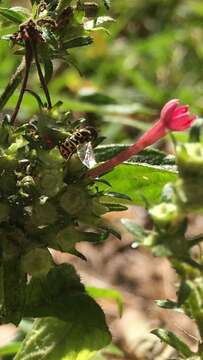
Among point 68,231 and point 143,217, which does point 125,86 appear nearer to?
point 143,217

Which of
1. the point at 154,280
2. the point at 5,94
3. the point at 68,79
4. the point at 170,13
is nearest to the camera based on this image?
the point at 5,94

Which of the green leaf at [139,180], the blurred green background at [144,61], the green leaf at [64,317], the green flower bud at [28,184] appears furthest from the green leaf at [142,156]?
the blurred green background at [144,61]

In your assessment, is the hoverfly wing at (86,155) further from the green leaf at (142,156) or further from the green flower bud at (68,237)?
the green leaf at (142,156)

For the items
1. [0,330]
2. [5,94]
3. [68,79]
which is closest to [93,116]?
[68,79]

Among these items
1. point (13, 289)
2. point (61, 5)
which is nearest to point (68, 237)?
point (13, 289)

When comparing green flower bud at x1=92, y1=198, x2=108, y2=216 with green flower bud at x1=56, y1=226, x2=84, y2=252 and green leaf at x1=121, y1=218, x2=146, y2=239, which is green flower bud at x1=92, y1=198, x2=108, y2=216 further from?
green leaf at x1=121, y1=218, x2=146, y2=239

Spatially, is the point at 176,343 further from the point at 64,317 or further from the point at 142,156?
the point at 142,156
